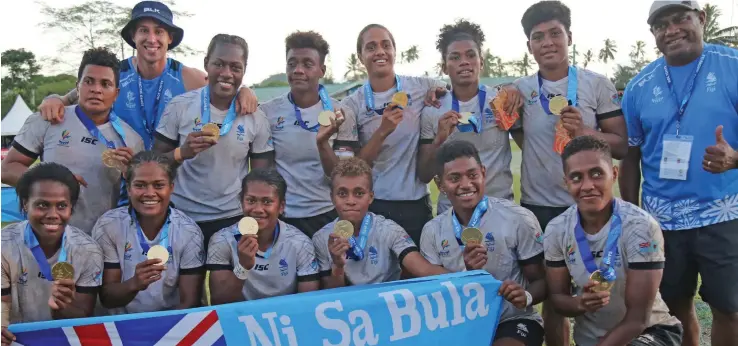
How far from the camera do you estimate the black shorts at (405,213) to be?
19.4 feet

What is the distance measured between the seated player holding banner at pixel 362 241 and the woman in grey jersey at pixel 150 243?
41.0 inches

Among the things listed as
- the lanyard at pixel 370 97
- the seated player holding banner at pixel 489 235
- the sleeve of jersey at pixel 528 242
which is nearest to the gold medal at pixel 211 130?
the lanyard at pixel 370 97

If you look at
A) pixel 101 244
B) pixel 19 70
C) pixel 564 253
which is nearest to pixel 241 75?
pixel 101 244

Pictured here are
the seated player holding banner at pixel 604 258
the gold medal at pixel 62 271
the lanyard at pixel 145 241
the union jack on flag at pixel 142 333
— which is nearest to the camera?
the union jack on flag at pixel 142 333

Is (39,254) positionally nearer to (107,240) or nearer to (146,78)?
(107,240)

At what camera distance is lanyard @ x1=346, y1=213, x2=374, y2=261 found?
16.3 ft

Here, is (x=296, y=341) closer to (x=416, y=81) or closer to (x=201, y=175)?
(x=201, y=175)

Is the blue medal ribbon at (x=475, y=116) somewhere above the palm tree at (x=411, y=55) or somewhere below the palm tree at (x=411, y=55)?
below

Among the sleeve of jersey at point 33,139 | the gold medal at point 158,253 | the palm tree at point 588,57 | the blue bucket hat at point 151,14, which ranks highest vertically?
the palm tree at point 588,57

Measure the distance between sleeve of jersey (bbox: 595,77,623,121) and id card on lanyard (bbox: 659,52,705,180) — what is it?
0.46 m

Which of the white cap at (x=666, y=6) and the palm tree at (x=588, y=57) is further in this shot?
the palm tree at (x=588, y=57)

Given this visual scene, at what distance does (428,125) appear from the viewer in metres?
5.82

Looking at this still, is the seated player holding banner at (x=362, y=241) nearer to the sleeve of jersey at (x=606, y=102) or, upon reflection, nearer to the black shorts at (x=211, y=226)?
the black shorts at (x=211, y=226)

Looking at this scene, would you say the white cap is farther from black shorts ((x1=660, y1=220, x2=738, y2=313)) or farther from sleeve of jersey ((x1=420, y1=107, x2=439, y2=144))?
sleeve of jersey ((x1=420, y1=107, x2=439, y2=144))
